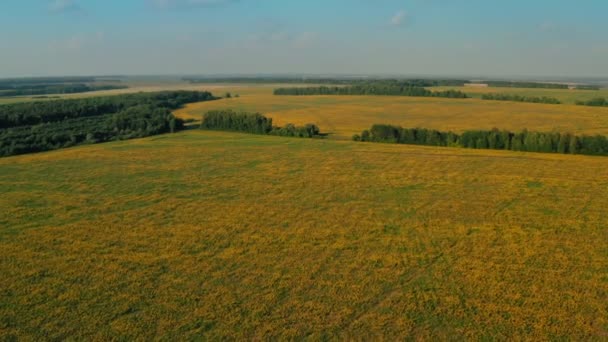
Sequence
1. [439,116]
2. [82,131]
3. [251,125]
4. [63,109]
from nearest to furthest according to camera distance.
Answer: [82,131] → [251,125] → [439,116] → [63,109]

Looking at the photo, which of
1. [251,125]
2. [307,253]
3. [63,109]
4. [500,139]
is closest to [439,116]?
[500,139]

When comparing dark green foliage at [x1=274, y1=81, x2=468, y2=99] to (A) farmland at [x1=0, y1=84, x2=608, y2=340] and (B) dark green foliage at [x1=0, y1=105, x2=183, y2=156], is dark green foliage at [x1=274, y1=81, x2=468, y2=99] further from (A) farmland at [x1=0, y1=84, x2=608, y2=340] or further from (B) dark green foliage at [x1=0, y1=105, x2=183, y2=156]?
(A) farmland at [x1=0, y1=84, x2=608, y2=340]

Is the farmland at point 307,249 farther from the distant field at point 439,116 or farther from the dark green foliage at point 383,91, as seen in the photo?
the dark green foliage at point 383,91

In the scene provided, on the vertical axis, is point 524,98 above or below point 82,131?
above

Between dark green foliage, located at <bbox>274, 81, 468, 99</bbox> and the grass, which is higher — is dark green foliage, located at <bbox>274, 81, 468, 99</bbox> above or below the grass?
above

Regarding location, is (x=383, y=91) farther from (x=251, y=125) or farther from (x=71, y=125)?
(x=71, y=125)

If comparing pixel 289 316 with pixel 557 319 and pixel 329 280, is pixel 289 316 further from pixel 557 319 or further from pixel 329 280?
pixel 557 319

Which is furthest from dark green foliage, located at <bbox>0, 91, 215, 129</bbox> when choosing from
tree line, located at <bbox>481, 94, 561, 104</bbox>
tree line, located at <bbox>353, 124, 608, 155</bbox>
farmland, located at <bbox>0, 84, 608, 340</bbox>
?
tree line, located at <bbox>481, 94, 561, 104</bbox>
